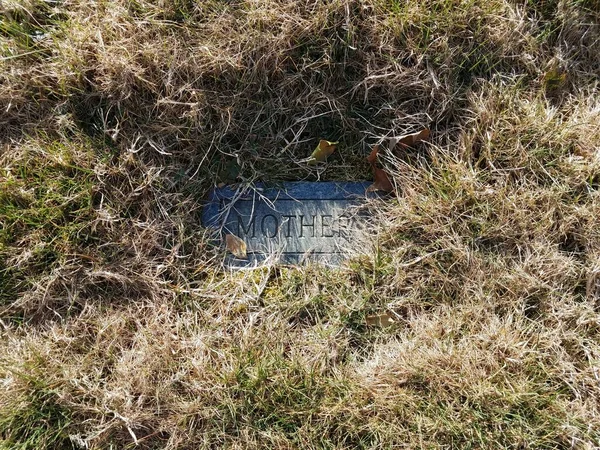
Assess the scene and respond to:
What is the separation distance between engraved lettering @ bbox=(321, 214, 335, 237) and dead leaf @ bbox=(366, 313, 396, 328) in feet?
1.26

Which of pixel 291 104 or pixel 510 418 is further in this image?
pixel 291 104

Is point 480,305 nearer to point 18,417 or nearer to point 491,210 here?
point 491,210

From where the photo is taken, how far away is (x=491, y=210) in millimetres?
2111

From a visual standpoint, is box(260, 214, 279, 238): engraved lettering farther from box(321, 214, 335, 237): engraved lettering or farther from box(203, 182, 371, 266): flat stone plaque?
box(321, 214, 335, 237): engraved lettering

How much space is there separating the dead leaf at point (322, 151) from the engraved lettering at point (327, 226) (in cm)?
25

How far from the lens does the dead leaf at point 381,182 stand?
2.18 m

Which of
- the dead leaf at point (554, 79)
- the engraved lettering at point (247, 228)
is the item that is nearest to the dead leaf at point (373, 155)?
the engraved lettering at point (247, 228)

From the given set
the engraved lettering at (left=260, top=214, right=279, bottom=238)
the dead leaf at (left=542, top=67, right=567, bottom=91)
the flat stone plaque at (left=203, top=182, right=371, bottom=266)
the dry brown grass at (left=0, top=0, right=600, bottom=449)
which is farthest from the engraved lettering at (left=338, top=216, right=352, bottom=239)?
the dead leaf at (left=542, top=67, right=567, bottom=91)

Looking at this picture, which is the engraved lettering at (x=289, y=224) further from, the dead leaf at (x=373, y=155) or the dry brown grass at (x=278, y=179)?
the dead leaf at (x=373, y=155)

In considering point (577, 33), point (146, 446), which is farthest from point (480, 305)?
point (146, 446)

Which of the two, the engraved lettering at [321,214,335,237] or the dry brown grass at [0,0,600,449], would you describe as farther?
the engraved lettering at [321,214,335,237]

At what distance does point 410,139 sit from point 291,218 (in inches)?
24.2

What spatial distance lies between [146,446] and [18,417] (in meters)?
0.51

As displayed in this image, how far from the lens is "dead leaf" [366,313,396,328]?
2100 mm
